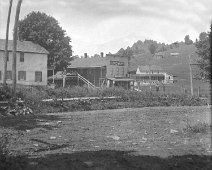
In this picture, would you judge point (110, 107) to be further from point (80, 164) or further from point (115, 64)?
point (115, 64)

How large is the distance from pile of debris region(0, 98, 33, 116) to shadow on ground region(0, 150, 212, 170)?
14437mm

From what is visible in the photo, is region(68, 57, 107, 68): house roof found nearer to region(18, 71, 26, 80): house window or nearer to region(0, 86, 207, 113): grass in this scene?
region(18, 71, 26, 80): house window

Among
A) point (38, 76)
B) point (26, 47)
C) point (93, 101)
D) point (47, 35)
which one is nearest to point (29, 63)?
point (38, 76)

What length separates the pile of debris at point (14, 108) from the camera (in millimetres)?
20902

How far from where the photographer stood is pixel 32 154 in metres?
7.55

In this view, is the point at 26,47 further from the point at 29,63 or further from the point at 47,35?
the point at 47,35

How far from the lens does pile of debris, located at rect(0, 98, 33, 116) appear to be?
20902 mm

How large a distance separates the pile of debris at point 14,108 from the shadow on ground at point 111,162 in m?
14.4

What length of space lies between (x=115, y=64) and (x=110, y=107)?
129 feet

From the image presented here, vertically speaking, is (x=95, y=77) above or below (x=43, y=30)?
below

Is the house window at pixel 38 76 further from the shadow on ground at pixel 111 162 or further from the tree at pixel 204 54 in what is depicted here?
the shadow on ground at pixel 111 162

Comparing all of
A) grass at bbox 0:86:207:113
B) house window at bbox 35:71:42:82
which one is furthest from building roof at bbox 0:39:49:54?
grass at bbox 0:86:207:113

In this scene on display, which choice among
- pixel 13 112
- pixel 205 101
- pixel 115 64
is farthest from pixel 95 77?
pixel 13 112

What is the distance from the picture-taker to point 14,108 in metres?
21.5
